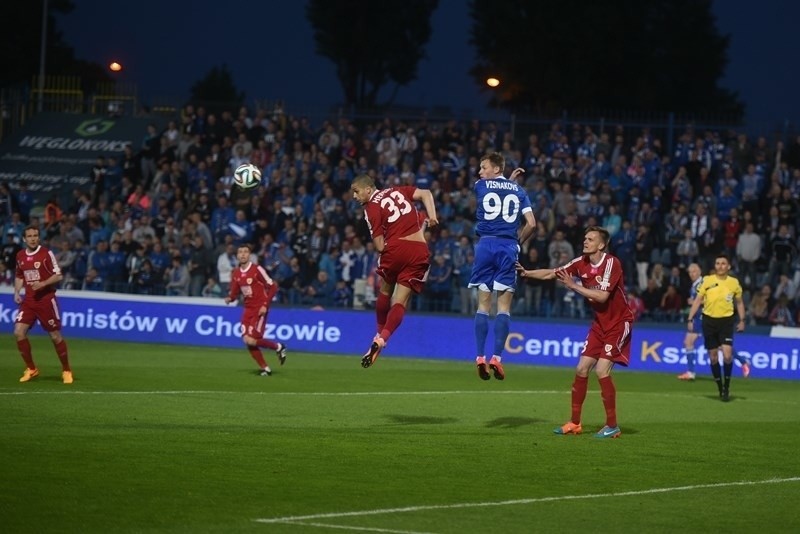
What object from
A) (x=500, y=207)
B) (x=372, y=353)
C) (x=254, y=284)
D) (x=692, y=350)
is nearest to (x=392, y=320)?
(x=372, y=353)

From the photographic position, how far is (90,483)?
1060 centimetres

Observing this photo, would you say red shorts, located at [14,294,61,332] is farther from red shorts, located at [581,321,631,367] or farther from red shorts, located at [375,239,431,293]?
red shorts, located at [581,321,631,367]

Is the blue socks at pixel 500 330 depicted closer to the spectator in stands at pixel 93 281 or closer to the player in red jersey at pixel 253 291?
the player in red jersey at pixel 253 291

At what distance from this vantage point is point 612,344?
14703 millimetres

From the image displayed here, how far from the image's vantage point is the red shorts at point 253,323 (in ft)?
75.5

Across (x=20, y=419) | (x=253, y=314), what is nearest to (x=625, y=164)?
(x=253, y=314)

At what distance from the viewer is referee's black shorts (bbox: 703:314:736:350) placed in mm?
22500

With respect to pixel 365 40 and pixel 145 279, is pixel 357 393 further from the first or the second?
pixel 365 40

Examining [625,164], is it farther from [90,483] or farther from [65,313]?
[90,483]

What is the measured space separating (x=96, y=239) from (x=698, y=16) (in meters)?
48.1

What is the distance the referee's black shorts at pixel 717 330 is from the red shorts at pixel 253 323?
297 inches

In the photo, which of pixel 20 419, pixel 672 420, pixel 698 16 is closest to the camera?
pixel 20 419

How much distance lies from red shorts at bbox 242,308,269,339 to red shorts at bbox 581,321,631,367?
365 inches

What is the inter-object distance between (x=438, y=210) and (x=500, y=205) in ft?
58.9
